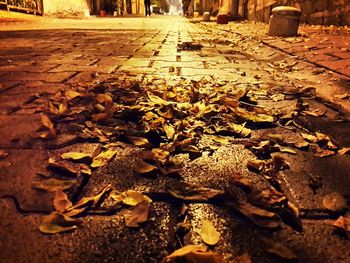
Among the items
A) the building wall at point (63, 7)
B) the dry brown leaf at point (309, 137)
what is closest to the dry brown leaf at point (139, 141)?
the dry brown leaf at point (309, 137)

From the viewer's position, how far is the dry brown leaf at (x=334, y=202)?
3.67ft

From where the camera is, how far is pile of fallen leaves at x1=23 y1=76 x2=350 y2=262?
1.07m

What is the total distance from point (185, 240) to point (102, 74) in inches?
97.4

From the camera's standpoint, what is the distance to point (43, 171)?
1.31m

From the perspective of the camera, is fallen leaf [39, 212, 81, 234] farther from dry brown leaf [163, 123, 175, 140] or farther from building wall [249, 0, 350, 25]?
building wall [249, 0, 350, 25]

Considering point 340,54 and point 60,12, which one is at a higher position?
point 60,12

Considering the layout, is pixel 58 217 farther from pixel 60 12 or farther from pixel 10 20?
pixel 60 12

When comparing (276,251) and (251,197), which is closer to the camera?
(276,251)

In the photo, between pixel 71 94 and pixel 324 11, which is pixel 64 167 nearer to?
pixel 71 94

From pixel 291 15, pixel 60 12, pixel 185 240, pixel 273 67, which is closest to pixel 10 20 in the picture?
pixel 60 12

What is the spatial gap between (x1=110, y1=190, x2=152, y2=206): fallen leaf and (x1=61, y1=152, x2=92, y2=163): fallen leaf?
32 cm

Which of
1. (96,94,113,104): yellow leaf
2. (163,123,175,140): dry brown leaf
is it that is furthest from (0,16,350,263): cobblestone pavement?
(96,94,113,104): yellow leaf

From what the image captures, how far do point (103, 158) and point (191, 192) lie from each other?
1.63 ft

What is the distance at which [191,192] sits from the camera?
3.86 ft
